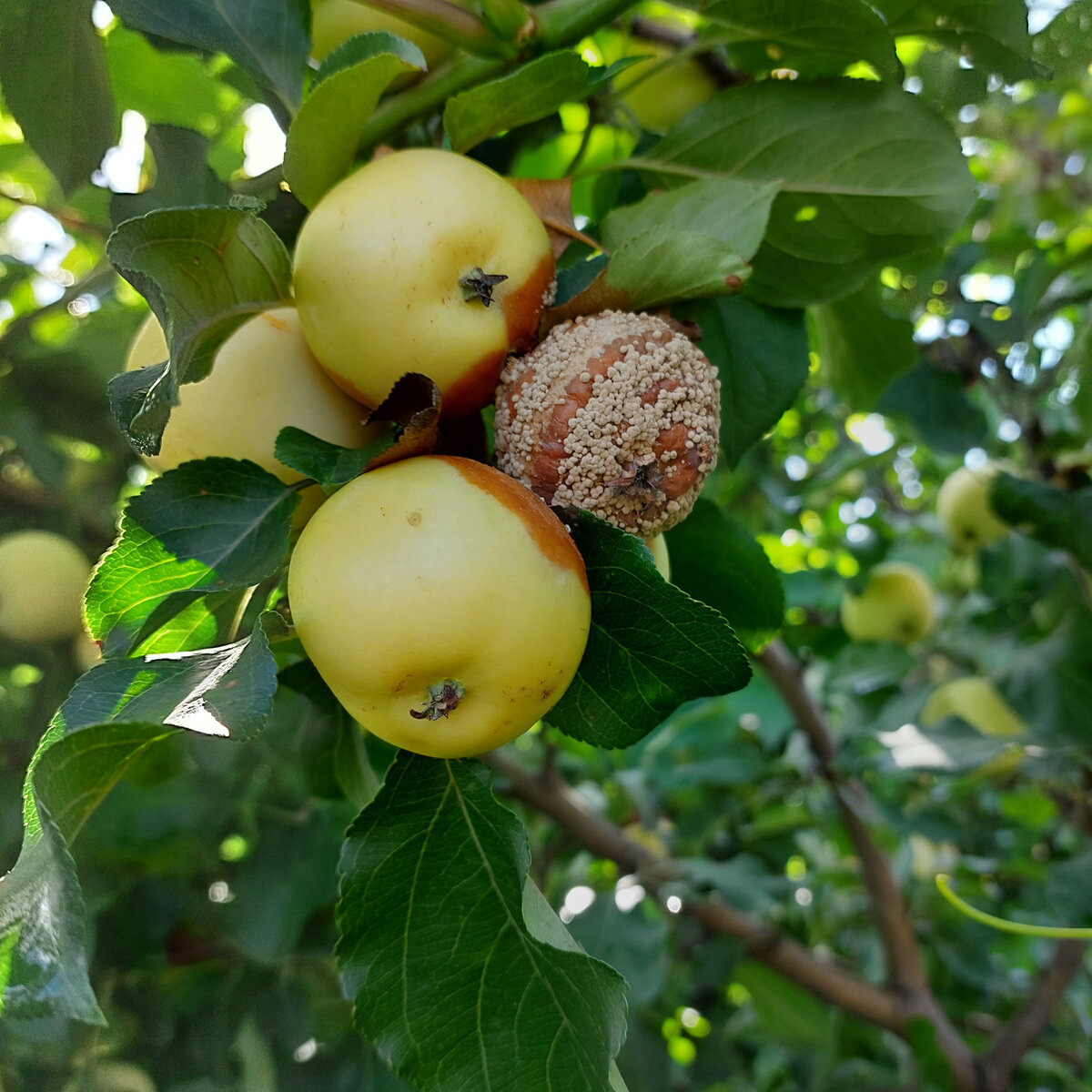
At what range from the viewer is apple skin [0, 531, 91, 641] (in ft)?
3.64

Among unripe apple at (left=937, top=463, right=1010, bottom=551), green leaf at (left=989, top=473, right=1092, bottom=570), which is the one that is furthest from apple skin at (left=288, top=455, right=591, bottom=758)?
unripe apple at (left=937, top=463, right=1010, bottom=551)

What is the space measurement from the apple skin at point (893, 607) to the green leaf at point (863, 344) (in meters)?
0.88

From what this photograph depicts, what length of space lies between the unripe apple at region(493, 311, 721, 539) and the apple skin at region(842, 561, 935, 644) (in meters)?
1.45

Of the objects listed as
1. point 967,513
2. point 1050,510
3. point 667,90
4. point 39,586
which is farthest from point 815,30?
point 967,513

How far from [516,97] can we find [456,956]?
49 cm

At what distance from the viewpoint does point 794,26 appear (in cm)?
68

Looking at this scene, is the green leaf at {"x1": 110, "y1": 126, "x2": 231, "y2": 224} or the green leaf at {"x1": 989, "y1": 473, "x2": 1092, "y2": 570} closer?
the green leaf at {"x1": 110, "y1": 126, "x2": 231, "y2": 224}

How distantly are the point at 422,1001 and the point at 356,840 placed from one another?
0.31 ft

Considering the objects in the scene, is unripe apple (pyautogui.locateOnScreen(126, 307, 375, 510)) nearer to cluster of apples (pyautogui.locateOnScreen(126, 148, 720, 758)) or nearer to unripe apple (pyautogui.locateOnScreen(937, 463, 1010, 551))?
cluster of apples (pyautogui.locateOnScreen(126, 148, 720, 758))

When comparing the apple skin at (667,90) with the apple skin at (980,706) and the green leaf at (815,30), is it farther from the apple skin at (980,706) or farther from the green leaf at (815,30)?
the apple skin at (980,706)

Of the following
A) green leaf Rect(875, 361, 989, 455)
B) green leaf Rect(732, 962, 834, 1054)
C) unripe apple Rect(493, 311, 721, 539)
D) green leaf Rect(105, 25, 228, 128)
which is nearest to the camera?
unripe apple Rect(493, 311, 721, 539)

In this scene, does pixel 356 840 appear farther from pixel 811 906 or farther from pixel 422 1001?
pixel 811 906

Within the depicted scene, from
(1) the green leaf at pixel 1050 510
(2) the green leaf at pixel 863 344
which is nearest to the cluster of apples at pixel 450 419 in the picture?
(2) the green leaf at pixel 863 344

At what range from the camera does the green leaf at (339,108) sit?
50 cm
